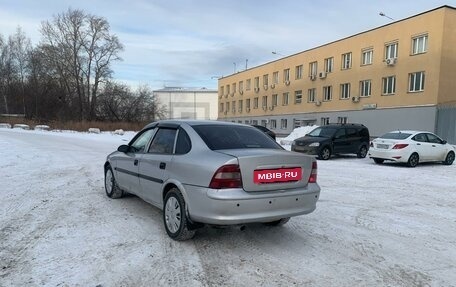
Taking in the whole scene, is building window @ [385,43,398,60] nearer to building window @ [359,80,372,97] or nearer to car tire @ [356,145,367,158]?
building window @ [359,80,372,97]

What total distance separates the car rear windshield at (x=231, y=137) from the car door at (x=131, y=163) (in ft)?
4.10

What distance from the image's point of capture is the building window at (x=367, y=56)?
116 feet

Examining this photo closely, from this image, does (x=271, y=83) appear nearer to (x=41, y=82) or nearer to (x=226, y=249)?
(x=41, y=82)

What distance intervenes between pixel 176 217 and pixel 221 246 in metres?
0.68

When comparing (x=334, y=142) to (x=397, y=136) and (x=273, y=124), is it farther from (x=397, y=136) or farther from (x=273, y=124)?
(x=273, y=124)

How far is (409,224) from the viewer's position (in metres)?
6.21

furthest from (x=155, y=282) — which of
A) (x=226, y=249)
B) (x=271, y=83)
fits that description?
(x=271, y=83)

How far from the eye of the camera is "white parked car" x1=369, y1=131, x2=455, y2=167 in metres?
14.9

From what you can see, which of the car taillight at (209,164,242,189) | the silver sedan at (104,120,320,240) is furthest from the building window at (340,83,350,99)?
the car taillight at (209,164,242,189)

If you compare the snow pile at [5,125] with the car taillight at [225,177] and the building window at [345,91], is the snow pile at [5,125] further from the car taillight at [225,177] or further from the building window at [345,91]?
the car taillight at [225,177]

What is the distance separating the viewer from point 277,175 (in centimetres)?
473

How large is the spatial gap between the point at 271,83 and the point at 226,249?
4925 centimetres

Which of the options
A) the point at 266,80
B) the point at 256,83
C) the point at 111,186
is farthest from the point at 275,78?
the point at 111,186

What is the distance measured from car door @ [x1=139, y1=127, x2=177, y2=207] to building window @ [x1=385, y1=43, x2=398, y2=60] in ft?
102
